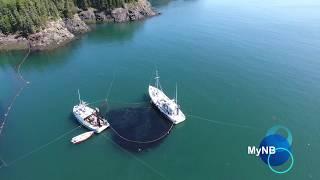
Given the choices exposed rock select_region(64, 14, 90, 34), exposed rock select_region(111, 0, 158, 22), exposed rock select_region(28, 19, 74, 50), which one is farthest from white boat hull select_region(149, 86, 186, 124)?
exposed rock select_region(111, 0, 158, 22)

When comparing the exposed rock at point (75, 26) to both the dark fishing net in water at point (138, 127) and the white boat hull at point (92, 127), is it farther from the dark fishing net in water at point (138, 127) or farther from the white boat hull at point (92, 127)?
the white boat hull at point (92, 127)

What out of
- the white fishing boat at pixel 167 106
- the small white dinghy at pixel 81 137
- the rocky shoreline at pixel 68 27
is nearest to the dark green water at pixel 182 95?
the small white dinghy at pixel 81 137

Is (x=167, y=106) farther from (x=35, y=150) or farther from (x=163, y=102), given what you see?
(x=35, y=150)

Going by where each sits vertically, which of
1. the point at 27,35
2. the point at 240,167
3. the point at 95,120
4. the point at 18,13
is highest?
the point at 18,13


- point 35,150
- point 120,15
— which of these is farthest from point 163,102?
point 120,15

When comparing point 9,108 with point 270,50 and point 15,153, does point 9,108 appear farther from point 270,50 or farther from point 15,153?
point 270,50

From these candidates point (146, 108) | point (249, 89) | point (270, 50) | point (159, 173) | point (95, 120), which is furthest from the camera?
point (270, 50)

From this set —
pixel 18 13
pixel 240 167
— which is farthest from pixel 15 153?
pixel 18 13

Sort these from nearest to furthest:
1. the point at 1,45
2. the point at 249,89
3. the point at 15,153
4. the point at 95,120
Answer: the point at 15,153 < the point at 95,120 < the point at 249,89 < the point at 1,45
